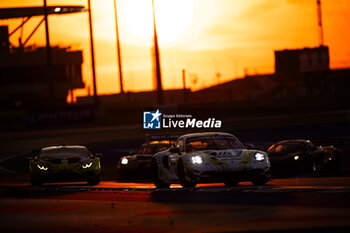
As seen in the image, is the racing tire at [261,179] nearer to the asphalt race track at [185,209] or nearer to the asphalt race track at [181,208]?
the asphalt race track at [185,209]

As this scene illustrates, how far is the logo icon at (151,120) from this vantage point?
34.6 metres

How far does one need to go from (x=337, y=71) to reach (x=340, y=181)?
138 metres

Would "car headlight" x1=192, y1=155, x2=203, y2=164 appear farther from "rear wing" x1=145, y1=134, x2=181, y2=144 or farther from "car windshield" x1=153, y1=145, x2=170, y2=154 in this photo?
"rear wing" x1=145, y1=134, x2=181, y2=144

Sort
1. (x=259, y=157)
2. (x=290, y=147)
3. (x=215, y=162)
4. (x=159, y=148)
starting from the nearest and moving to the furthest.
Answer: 1. (x=215, y=162)
2. (x=259, y=157)
3. (x=290, y=147)
4. (x=159, y=148)

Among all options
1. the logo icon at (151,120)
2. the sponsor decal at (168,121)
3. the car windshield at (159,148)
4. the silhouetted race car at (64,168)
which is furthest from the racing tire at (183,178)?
the logo icon at (151,120)

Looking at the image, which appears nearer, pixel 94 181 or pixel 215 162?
pixel 215 162

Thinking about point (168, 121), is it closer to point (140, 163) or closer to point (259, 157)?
point (140, 163)

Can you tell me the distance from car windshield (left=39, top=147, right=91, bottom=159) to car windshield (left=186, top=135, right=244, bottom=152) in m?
4.88

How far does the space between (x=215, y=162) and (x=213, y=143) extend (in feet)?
3.33

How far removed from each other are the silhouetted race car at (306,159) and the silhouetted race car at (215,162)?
507cm

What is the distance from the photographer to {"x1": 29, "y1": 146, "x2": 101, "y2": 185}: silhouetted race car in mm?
23391

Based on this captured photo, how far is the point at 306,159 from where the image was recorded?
25062 mm

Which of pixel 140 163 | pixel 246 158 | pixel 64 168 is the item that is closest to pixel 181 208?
pixel 246 158

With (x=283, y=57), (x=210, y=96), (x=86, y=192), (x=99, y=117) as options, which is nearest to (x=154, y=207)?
(x=86, y=192)
